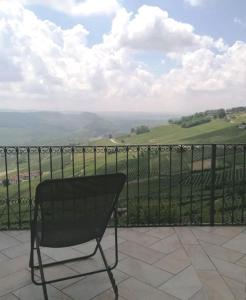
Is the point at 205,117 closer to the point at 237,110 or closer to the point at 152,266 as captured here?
the point at 237,110

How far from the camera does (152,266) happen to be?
10.2ft

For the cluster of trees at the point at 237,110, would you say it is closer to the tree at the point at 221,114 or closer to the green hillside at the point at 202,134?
the tree at the point at 221,114

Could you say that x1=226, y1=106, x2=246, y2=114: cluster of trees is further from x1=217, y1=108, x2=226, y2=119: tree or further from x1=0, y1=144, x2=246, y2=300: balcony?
x1=0, y1=144, x2=246, y2=300: balcony

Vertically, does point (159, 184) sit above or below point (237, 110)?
below

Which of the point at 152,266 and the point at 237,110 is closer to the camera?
the point at 152,266

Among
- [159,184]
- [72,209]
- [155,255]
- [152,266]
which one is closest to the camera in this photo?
[72,209]

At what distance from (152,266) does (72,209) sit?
3.37 ft

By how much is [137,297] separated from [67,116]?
8599cm

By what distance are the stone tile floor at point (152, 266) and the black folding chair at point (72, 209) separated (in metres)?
0.19

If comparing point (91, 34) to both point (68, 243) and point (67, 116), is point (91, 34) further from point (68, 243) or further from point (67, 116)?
point (67, 116)

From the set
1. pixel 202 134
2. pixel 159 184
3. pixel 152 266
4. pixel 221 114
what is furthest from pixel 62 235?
pixel 221 114

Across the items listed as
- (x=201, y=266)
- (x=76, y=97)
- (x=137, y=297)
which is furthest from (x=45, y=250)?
(x=76, y=97)

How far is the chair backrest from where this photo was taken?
2.42 m

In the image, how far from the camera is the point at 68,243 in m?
2.63
